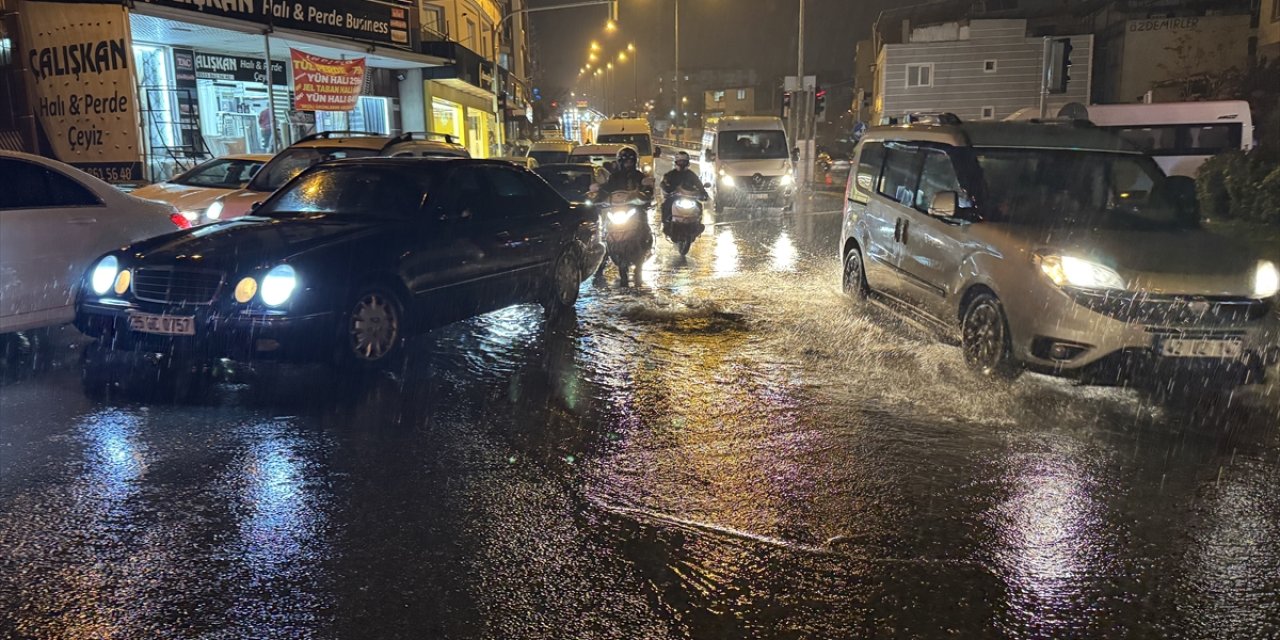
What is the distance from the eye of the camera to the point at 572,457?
4996 mm

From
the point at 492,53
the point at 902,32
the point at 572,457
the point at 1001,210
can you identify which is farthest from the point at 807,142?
the point at 572,457

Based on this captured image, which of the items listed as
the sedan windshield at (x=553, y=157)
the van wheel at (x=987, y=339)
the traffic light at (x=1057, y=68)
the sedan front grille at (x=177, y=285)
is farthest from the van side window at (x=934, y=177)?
the traffic light at (x=1057, y=68)

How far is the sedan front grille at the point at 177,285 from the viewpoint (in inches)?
238

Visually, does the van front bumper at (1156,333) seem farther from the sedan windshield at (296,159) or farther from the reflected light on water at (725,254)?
the sedan windshield at (296,159)

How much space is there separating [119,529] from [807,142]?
34.0 metres

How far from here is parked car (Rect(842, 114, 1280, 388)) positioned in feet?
18.7

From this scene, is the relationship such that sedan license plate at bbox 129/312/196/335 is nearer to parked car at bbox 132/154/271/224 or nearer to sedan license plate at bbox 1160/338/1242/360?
parked car at bbox 132/154/271/224

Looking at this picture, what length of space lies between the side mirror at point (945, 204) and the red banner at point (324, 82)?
13.7m

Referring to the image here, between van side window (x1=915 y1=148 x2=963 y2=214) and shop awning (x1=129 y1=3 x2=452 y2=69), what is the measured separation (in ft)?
40.7

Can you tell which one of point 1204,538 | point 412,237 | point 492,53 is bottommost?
point 1204,538

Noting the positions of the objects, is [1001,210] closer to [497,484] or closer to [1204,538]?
[1204,538]

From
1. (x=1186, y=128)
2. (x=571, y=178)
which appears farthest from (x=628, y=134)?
(x=1186, y=128)

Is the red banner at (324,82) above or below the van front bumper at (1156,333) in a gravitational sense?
above

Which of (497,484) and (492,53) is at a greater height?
(492,53)
